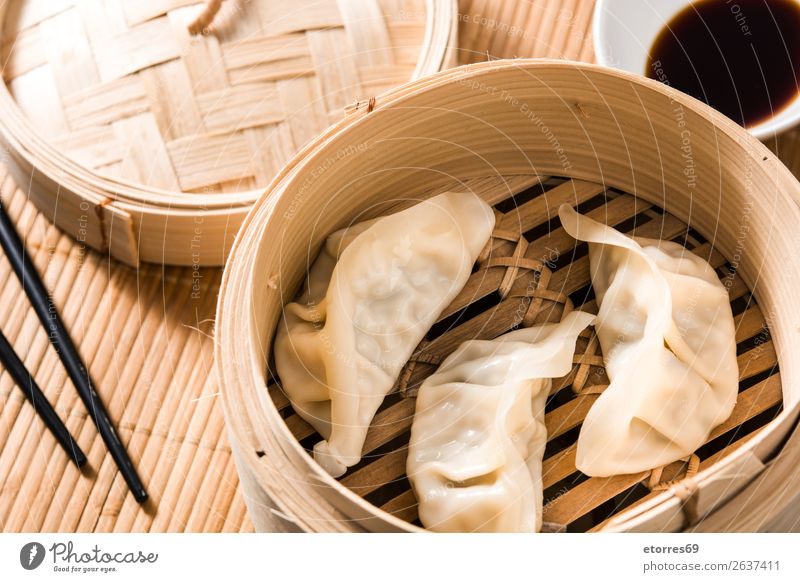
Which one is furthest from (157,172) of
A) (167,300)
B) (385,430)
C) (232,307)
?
(385,430)

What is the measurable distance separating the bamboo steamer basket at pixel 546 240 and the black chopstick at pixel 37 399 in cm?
39

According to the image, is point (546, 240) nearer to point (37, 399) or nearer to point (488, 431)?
point (488, 431)

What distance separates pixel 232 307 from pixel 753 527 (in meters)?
0.62

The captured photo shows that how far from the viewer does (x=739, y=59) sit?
135 centimetres

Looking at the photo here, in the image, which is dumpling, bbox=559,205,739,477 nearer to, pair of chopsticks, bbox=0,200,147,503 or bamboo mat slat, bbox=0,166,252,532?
bamboo mat slat, bbox=0,166,252,532

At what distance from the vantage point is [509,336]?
120 cm

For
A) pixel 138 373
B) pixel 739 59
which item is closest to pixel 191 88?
pixel 138 373

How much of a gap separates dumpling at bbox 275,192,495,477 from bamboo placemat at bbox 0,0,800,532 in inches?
11.9

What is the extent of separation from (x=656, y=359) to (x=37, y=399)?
0.87 metres

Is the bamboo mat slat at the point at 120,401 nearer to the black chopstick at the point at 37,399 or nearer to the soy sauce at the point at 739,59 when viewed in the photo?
the black chopstick at the point at 37,399

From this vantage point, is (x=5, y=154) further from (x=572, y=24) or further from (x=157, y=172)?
(x=572, y=24)

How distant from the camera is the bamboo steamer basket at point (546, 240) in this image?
0.97m
